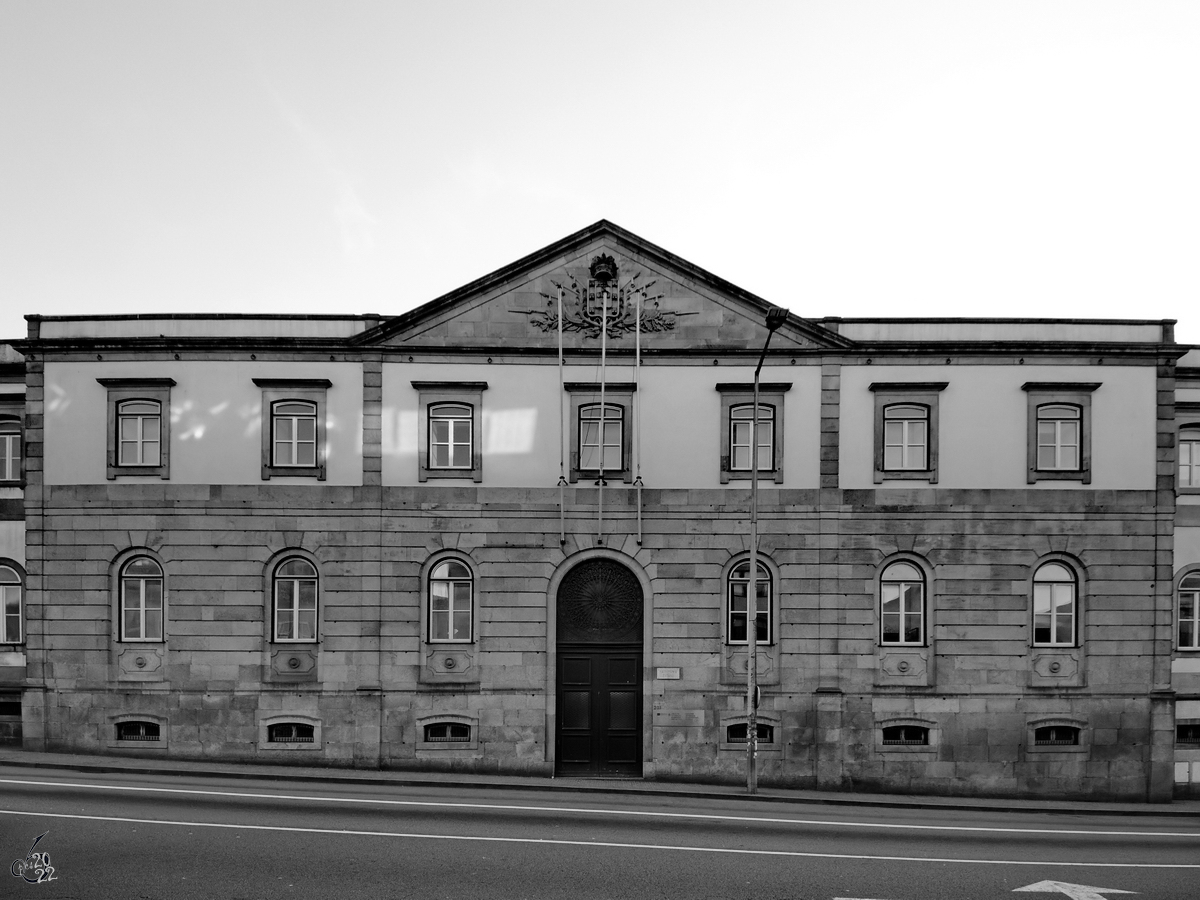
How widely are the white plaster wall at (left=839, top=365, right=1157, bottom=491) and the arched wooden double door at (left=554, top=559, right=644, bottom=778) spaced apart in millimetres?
6717

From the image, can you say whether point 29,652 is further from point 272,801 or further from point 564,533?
point 564,533

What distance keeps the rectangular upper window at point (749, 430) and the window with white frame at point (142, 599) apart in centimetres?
1524

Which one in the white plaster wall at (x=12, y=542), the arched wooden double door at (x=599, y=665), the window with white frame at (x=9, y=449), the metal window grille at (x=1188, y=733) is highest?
the window with white frame at (x=9, y=449)

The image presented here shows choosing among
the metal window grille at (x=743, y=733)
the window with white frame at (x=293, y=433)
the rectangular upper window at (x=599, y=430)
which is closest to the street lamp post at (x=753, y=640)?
the metal window grille at (x=743, y=733)

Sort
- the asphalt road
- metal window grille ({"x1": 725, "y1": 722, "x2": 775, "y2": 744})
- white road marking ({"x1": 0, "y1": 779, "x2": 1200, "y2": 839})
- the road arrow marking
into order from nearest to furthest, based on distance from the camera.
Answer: the asphalt road
the road arrow marking
white road marking ({"x1": 0, "y1": 779, "x2": 1200, "y2": 839})
metal window grille ({"x1": 725, "y1": 722, "x2": 775, "y2": 744})

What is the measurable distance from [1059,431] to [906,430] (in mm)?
4007

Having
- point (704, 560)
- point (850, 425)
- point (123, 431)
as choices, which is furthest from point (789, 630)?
point (123, 431)

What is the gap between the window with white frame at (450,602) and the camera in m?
19.7

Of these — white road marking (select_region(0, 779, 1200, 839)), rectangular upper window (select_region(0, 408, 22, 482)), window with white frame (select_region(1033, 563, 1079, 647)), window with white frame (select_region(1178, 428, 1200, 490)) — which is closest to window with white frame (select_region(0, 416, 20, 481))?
rectangular upper window (select_region(0, 408, 22, 482))

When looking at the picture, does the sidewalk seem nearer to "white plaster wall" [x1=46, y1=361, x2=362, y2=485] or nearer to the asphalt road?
the asphalt road

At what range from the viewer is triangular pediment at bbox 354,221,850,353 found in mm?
19859

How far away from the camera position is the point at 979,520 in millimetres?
19578

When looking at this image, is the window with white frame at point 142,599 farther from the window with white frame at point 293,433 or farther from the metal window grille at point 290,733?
the window with white frame at point 293,433

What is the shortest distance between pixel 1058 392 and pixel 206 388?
73.7 ft
